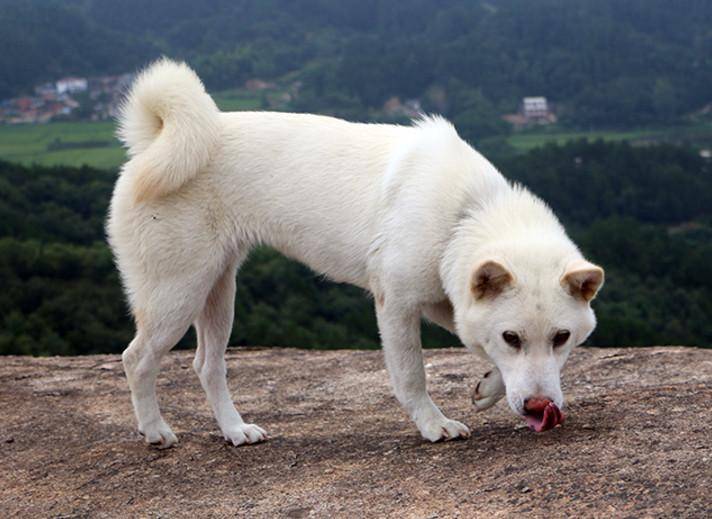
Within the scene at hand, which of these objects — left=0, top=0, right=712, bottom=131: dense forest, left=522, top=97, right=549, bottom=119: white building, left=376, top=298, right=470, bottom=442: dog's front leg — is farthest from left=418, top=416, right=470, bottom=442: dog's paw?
left=522, top=97, right=549, bottom=119: white building

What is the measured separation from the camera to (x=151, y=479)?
5.46 m

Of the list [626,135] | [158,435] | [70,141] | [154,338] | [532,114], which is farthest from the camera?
[532,114]

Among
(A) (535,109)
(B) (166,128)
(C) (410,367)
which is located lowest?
(A) (535,109)

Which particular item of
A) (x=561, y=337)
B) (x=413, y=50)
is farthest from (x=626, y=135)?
(x=561, y=337)

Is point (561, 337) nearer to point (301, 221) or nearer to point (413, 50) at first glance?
point (301, 221)

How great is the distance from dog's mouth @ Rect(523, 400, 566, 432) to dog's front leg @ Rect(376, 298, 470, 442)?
0.81 metres

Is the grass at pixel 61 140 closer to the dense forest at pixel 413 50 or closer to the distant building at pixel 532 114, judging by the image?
the dense forest at pixel 413 50

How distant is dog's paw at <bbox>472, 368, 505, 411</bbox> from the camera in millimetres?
5266

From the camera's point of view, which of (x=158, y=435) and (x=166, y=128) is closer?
(x=166, y=128)

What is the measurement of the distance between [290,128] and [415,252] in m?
1.18

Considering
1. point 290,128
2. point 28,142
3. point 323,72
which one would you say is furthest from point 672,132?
point 290,128

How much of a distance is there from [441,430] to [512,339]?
0.94 metres

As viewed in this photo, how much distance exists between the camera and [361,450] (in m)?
5.54

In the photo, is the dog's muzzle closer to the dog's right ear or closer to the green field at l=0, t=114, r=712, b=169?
the dog's right ear
